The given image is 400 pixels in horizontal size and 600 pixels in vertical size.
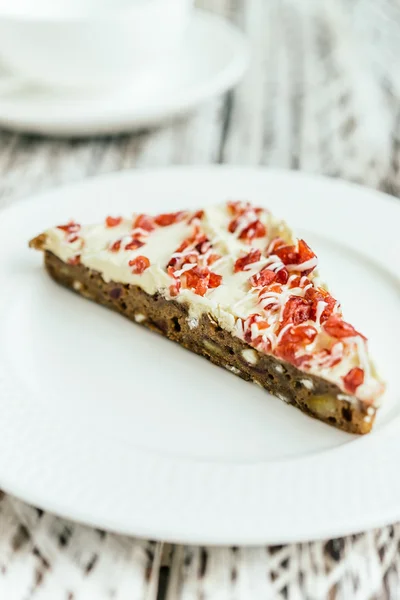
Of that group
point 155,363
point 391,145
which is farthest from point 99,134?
point 155,363

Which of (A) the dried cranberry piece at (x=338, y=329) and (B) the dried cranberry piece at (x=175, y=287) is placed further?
(B) the dried cranberry piece at (x=175, y=287)

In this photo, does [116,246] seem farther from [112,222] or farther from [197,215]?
[197,215]

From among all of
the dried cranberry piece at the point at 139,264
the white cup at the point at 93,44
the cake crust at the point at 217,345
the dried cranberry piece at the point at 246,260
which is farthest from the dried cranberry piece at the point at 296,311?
the white cup at the point at 93,44

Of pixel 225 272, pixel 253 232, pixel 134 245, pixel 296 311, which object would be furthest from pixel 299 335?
pixel 134 245

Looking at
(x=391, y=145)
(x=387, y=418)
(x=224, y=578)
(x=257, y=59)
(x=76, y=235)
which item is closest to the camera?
(x=224, y=578)

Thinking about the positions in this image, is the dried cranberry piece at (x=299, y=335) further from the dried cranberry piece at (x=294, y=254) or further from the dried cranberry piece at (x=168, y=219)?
the dried cranberry piece at (x=168, y=219)

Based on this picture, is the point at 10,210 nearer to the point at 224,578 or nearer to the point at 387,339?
the point at 387,339
